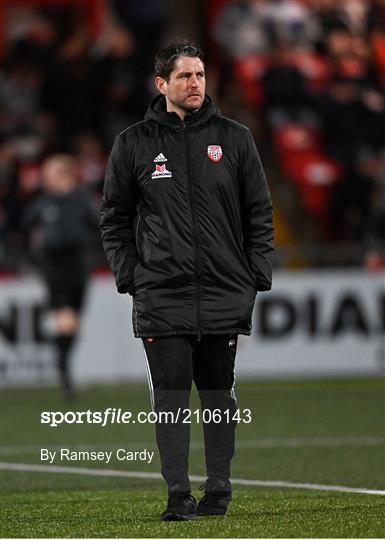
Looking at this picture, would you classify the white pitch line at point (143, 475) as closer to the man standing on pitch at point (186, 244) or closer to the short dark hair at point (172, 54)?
the man standing on pitch at point (186, 244)

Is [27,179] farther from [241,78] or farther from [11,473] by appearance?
[11,473]

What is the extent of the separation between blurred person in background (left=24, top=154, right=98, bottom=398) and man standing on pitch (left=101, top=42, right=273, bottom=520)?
8.51 m

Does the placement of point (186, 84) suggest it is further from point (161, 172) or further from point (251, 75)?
point (251, 75)

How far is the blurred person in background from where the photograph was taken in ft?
53.7

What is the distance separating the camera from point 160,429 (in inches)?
301

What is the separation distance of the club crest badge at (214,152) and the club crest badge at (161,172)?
0.68ft

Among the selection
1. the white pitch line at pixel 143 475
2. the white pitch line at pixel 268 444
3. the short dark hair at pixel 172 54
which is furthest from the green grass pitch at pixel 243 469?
the short dark hair at pixel 172 54

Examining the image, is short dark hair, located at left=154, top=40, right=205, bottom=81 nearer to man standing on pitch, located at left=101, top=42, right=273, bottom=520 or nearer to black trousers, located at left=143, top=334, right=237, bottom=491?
man standing on pitch, located at left=101, top=42, right=273, bottom=520

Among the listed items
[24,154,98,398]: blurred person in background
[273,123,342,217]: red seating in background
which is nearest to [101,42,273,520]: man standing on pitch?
[24,154,98,398]: blurred person in background

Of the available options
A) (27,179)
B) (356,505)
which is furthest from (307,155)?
(356,505)

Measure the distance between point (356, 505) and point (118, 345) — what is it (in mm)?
9982

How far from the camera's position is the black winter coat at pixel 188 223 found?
759cm

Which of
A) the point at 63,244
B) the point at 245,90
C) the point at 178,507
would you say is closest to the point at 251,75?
the point at 245,90

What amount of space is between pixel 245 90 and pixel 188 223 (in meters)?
15.1
